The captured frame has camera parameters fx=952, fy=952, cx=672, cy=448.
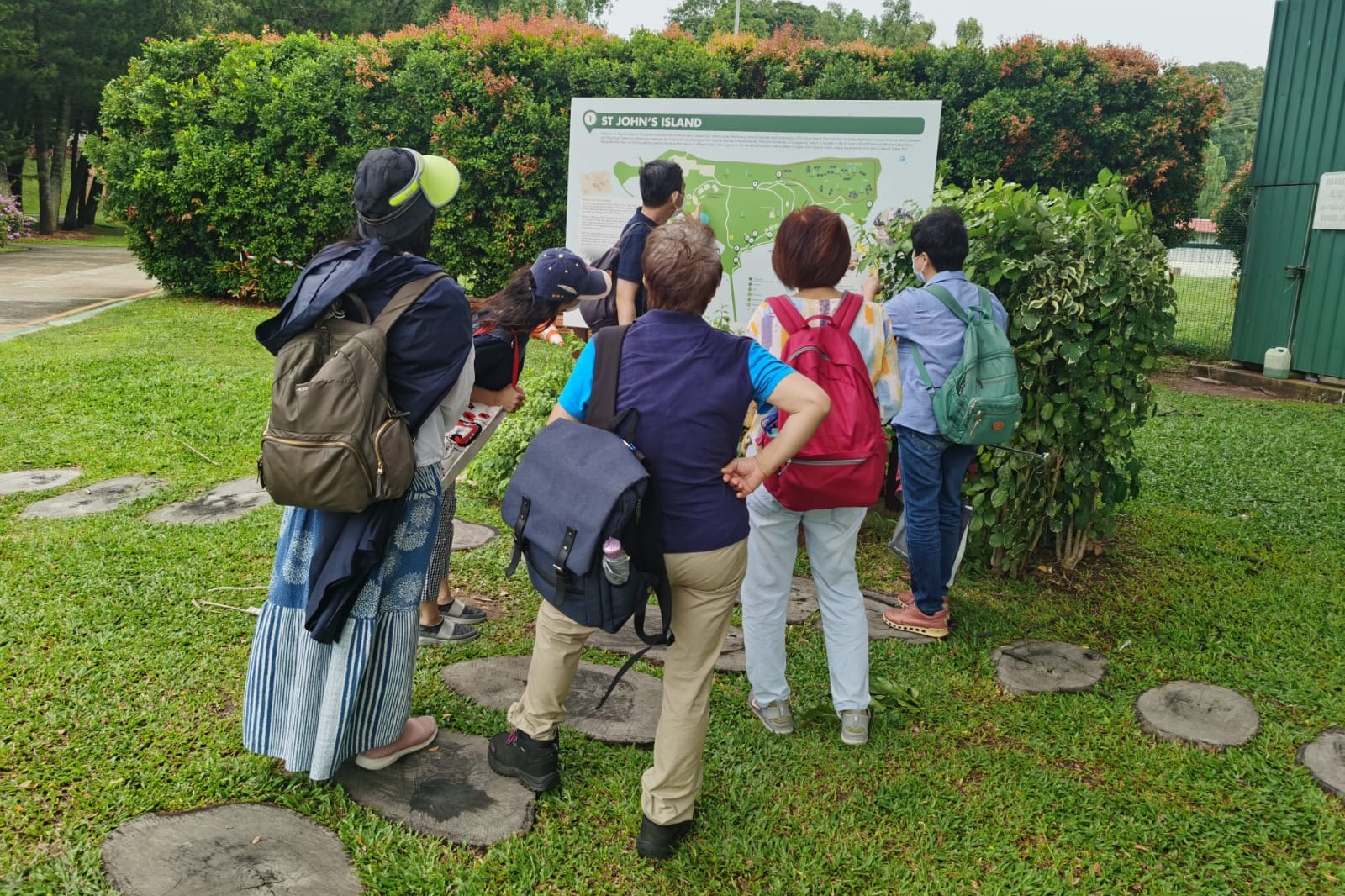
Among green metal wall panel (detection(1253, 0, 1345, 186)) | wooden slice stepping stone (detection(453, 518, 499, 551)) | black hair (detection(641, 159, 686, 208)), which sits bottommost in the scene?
wooden slice stepping stone (detection(453, 518, 499, 551))

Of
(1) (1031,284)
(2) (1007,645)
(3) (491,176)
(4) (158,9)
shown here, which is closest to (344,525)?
(2) (1007,645)

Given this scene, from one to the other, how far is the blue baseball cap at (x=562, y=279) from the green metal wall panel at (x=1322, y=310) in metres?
9.39

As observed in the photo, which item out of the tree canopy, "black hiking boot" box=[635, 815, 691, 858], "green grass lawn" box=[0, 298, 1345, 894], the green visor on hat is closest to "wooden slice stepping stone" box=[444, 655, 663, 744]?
"green grass lawn" box=[0, 298, 1345, 894]

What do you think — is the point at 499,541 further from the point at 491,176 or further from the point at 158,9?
the point at 158,9

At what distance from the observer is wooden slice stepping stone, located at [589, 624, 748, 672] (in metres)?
3.81

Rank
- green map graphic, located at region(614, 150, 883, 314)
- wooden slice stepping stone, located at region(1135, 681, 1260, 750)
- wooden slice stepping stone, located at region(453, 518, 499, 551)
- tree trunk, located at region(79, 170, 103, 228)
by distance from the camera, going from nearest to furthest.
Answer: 1. wooden slice stepping stone, located at region(1135, 681, 1260, 750)
2. wooden slice stepping stone, located at region(453, 518, 499, 551)
3. green map graphic, located at region(614, 150, 883, 314)
4. tree trunk, located at region(79, 170, 103, 228)

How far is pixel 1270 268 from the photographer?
34.6 ft

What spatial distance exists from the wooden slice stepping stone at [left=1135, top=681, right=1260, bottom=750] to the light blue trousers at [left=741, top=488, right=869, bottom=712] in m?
1.12

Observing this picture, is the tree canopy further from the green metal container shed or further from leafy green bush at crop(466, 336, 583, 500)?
leafy green bush at crop(466, 336, 583, 500)

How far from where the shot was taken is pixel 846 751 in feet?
10.6

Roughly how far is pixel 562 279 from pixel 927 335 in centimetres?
149

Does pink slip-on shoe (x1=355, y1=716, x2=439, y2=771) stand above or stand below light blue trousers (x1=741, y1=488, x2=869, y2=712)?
below

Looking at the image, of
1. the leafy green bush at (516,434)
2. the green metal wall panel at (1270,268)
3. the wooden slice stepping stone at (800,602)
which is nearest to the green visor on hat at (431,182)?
the wooden slice stepping stone at (800,602)

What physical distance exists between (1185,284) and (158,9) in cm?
2616
